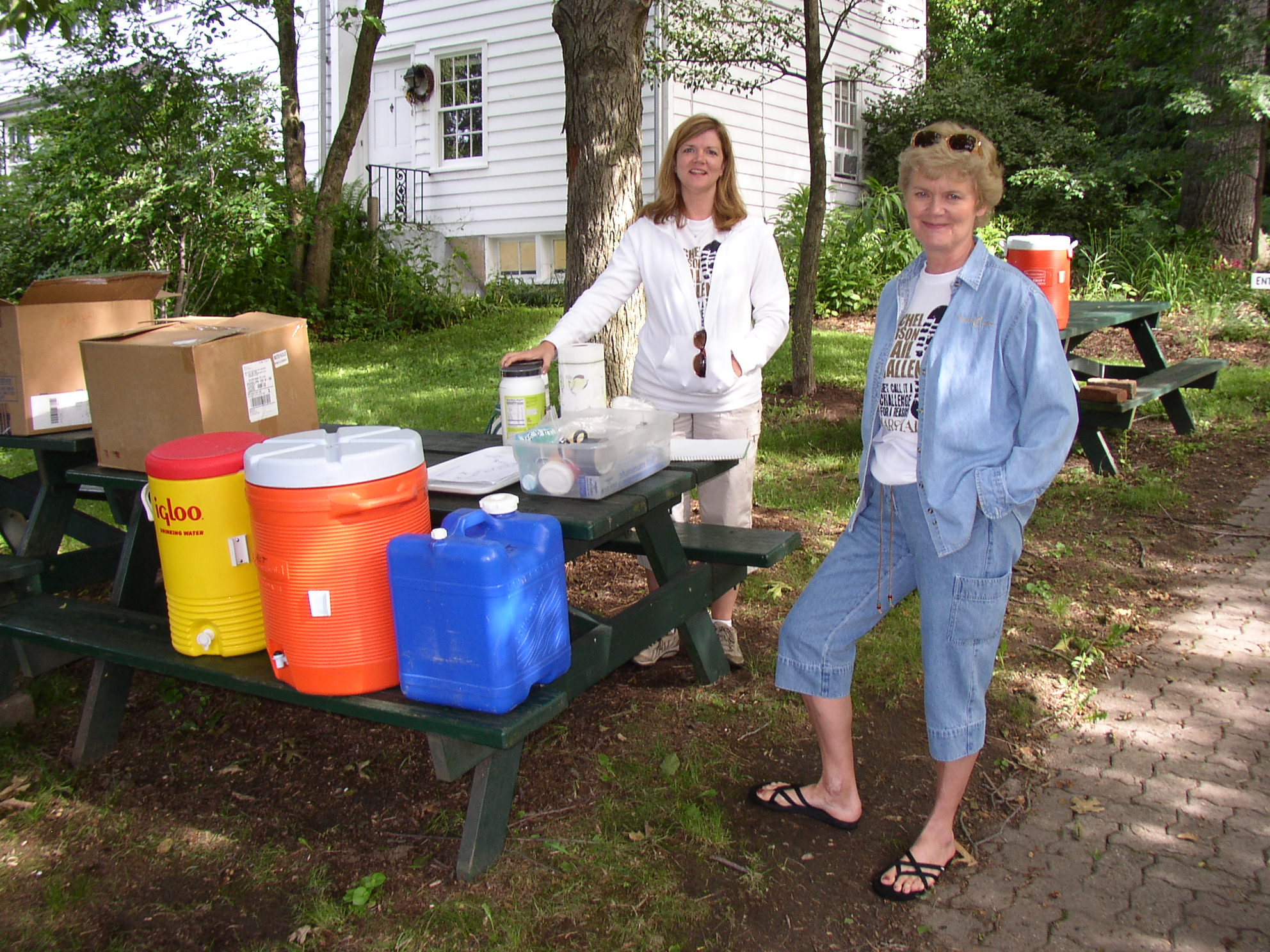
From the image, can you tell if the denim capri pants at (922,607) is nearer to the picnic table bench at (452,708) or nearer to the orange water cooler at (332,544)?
the picnic table bench at (452,708)

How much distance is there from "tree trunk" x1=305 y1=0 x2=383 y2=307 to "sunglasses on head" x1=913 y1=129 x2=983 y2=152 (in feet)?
35.7

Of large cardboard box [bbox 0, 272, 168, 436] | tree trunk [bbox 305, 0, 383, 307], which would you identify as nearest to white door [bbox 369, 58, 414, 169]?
tree trunk [bbox 305, 0, 383, 307]

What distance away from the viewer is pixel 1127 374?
7.82 metres

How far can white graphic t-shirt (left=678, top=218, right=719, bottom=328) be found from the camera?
3.52m

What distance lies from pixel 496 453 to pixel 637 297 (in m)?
2.48

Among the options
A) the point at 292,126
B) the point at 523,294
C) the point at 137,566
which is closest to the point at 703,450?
the point at 137,566

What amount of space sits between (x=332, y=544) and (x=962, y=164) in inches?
67.0

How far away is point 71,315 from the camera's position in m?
4.02

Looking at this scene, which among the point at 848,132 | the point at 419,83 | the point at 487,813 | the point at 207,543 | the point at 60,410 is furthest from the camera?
the point at 848,132

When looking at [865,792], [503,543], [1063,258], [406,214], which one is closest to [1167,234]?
[1063,258]

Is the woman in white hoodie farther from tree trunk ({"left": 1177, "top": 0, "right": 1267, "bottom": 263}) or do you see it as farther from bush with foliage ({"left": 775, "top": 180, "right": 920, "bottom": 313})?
bush with foliage ({"left": 775, "top": 180, "right": 920, "bottom": 313})

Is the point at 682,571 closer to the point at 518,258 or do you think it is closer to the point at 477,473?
the point at 477,473

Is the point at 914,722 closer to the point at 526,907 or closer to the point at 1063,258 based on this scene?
the point at 526,907

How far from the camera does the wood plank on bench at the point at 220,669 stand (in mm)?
2428
